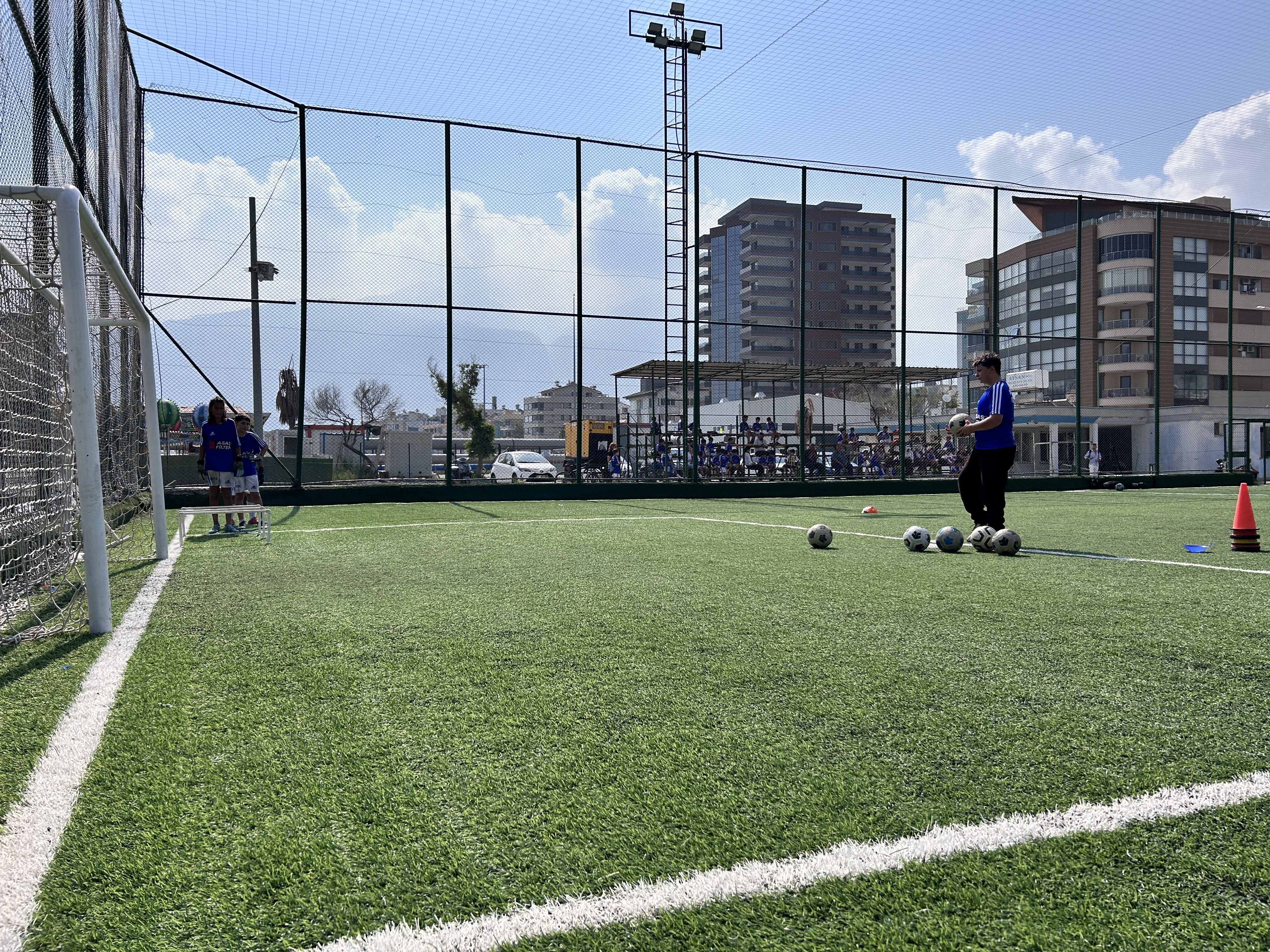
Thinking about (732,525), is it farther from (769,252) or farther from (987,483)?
(769,252)

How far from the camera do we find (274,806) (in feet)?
7.17

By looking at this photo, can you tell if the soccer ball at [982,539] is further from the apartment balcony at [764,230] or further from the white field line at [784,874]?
the apartment balcony at [764,230]

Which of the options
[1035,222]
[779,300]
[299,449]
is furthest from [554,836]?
[779,300]

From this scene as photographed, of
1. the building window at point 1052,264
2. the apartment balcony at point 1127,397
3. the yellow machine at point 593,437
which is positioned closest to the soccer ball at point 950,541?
the yellow machine at point 593,437

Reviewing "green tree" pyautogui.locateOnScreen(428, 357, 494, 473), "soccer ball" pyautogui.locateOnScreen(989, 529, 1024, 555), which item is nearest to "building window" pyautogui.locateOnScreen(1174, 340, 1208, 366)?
"green tree" pyautogui.locateOnScreen(428, 357, 494, 473)

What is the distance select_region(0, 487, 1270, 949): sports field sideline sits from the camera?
1.68 m

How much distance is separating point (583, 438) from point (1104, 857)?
35028 mm

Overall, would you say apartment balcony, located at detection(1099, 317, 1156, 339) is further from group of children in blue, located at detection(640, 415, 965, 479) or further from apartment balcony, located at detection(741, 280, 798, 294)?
apartment balcony, located at detection(741, 280, 798, 294)

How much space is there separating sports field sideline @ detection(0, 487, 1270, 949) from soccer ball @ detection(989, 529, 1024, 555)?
1921 mm

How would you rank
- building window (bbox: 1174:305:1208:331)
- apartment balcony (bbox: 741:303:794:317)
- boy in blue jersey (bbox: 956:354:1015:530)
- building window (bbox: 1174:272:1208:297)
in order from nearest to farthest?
boy in blue jersey (bbox: 956:354:1015:530), building window (bbox: 1174:272:1208:297), building window (bbox: 1174:305:1208:331), apartment balcony (bbox: 741:303:794:317)

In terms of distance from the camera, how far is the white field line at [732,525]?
6.68 metres

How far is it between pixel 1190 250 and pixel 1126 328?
22.2 feet

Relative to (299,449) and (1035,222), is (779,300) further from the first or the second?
(299,449)

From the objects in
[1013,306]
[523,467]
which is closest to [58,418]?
[523,467]
